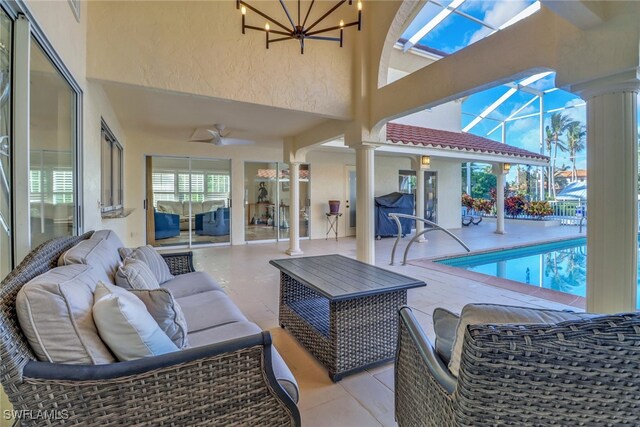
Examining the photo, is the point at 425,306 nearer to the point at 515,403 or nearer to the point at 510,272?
the point at 515,403

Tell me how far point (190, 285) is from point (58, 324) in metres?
1.54

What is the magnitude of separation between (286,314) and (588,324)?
7.42ft

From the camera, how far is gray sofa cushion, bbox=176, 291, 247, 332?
5.81 feet

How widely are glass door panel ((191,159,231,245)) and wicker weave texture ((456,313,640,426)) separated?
23.9 feet

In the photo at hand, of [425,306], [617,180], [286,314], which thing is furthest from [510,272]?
[286,314]

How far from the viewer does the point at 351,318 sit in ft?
6.42

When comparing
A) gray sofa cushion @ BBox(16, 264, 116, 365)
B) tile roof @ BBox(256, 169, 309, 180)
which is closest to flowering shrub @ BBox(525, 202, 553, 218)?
tile roof @ BBox(256, 169, 309, 180)

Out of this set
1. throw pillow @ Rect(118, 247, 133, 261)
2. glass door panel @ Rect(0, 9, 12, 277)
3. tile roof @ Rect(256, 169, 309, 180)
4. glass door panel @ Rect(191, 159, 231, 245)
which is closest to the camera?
glass door panel @ Rect(0, 9, 12, 277)

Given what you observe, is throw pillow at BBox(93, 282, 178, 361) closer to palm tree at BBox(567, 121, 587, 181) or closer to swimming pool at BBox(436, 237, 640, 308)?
swimming pool at BBox(436, 237, 640, 308)

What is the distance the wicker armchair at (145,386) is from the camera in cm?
86

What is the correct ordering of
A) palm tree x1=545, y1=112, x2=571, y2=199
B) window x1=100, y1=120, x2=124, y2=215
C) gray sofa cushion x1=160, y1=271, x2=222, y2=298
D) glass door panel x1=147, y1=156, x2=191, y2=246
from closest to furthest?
gray sofa cushion x1=160, y1=271, x2=222, y2=298 → window x1=100, y1=120, x2=124, y2=215 → glass door panel x1=147, y1=156, x2=191, y2=246 → palm tree x1=545, y1=112, x2=571, y2=199

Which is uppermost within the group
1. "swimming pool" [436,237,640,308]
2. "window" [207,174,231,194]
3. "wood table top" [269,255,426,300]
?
"window" [207,174,231,194]

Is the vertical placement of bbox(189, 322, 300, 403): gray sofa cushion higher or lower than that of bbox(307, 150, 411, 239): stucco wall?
lower

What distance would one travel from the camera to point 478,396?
754 millimetres
